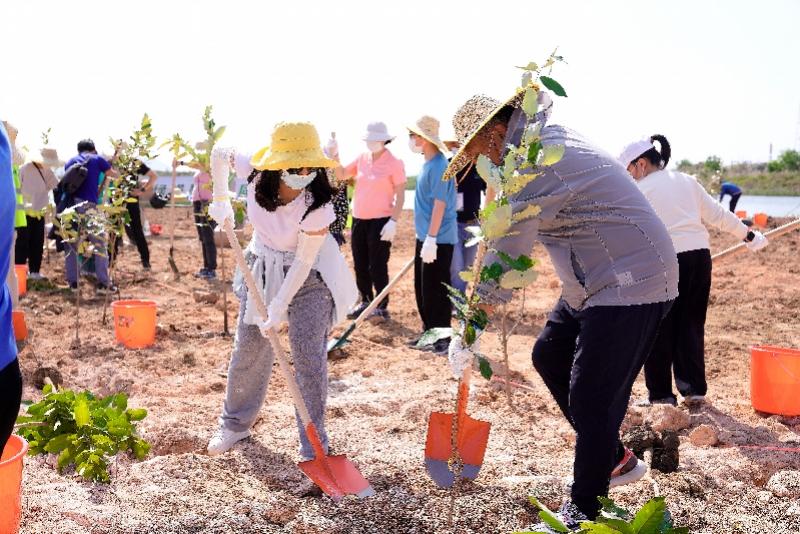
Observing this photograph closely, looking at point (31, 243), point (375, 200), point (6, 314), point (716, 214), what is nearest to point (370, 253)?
point (375, 200)

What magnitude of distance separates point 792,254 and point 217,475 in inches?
468

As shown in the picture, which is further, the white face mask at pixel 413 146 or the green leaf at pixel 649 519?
the white face mask at pixel 413 146

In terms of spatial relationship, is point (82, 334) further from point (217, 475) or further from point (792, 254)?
point (792, 254)

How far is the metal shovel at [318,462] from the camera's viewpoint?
3.03 m

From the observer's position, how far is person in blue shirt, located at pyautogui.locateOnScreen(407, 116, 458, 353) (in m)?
5.58

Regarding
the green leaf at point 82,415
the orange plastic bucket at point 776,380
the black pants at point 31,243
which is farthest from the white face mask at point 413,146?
the black pants at point 31,243

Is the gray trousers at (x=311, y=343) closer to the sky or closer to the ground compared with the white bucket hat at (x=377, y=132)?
closer to the ground

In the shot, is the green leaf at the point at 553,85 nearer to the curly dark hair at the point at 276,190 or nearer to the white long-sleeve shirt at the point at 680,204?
the curly dark hair at the point at 276,190

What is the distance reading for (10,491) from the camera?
94.1 inches

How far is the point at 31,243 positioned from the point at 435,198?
202 inches

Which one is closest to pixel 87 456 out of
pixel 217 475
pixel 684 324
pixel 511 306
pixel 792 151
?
pixel 217 475

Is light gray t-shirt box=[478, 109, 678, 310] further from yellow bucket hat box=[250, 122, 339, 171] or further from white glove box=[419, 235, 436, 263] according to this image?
white glove box=[419, 235, 436, 263]

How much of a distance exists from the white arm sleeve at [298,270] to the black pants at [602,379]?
3.64 feet

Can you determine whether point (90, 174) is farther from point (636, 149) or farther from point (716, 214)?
point (716, 214)
